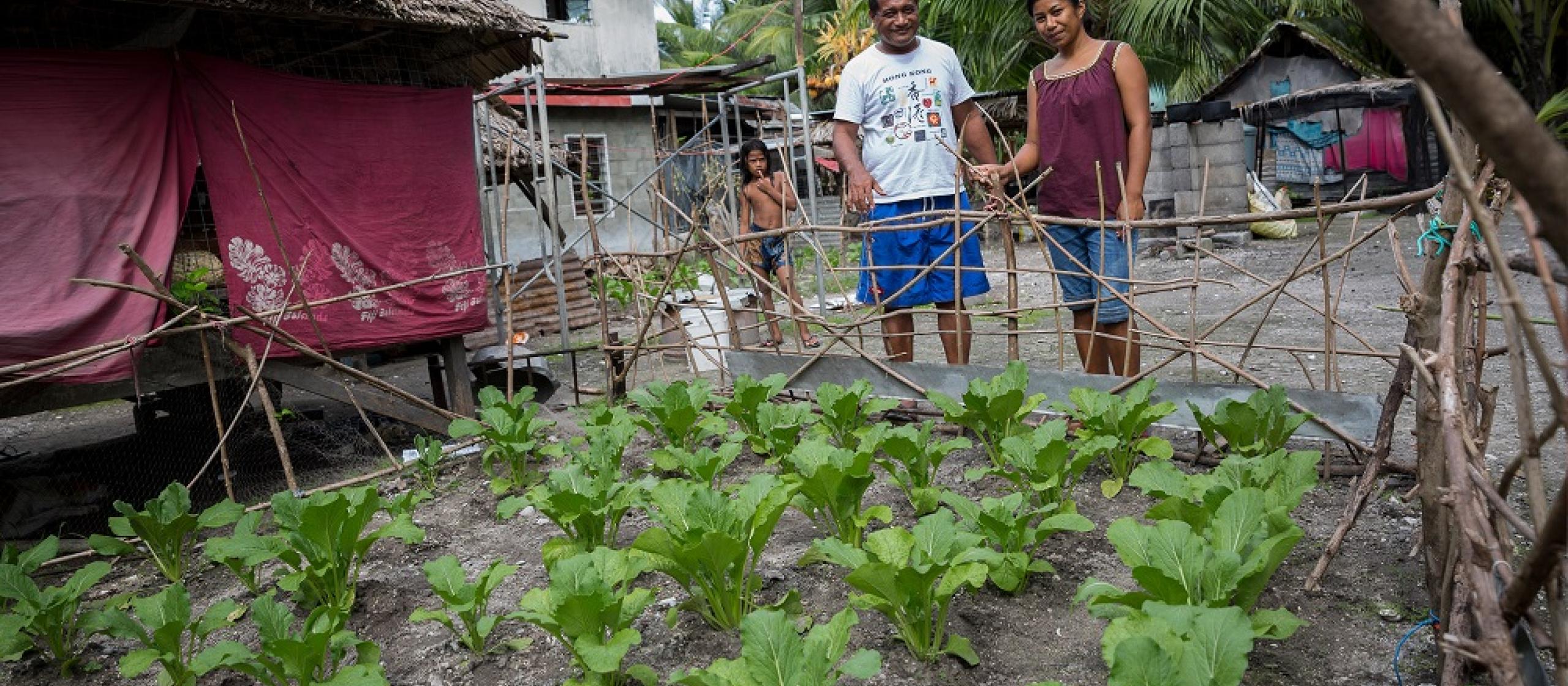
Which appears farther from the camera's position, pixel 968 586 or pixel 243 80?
pixel 243 80

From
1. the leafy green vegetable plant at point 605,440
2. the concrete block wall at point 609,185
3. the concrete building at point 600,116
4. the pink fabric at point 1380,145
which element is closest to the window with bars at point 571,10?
the concrete building at point 600,116

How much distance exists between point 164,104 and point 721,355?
10.2 ft

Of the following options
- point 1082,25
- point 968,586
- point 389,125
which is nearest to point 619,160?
point 389,125

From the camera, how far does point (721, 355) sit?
18.9 ft

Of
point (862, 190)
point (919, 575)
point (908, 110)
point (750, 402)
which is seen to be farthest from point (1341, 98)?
point (919, 575)

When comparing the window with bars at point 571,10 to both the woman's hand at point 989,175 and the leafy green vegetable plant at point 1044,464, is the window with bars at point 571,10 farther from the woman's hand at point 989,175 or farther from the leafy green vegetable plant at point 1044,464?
the leafy green vegetable plant at point 1044,464

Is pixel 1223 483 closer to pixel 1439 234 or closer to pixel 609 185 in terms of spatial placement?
pixel 1439 234

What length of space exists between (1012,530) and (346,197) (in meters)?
4.66

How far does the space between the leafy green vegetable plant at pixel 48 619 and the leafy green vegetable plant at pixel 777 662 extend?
201cm

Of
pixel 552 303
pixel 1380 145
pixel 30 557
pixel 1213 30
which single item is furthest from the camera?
pixel 1213 30

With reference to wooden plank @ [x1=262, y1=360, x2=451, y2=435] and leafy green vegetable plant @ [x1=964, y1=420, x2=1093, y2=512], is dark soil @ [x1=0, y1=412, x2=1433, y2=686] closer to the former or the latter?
leafy green vegetable plant @ [x1=964, y1=420, x2=1093, y2=512]

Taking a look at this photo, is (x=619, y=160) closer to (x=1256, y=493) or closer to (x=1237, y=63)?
(x=1237, y=63)

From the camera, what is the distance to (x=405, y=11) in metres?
5.61

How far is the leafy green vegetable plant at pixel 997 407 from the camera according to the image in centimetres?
396
